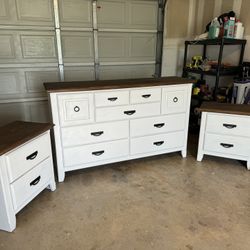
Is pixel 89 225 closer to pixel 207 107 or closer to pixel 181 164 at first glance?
pixel 181 164

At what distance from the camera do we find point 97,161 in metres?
2.25

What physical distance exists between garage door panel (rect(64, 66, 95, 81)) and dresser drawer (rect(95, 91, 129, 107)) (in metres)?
1.21

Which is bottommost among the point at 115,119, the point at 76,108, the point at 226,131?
the point at 226,131

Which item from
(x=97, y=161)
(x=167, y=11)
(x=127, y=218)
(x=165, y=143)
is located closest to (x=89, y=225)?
(x=127, y=218)

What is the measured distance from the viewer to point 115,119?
2.19 m

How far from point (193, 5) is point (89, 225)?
335 cm

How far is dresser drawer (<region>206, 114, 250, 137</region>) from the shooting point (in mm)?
2258

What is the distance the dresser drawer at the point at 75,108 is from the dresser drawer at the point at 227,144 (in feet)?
4.14

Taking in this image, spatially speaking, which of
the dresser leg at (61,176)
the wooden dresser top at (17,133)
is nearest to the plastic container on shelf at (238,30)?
the wooden dresser top at (17,133)

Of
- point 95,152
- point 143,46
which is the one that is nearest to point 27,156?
point 95,152

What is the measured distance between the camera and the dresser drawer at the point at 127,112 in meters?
2.13

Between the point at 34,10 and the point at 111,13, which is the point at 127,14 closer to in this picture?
the point at 111,13

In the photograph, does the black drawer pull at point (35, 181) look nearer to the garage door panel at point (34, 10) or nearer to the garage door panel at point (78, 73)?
the garage door panel at point (78, 73)

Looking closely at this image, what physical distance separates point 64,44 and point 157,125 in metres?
1.64
